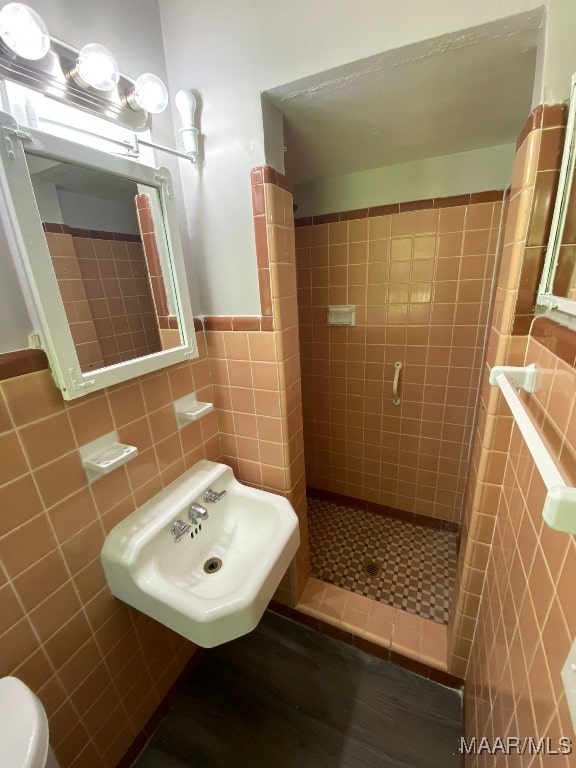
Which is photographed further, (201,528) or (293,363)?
(293,363)

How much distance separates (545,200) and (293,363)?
84 centimetres

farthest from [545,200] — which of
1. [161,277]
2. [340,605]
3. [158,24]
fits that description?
[340,605]

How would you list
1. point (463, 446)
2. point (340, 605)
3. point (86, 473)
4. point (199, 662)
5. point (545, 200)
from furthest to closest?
point (463, 446), point (340, 605), point (199, 662), point (86, 473), point (545, 200)

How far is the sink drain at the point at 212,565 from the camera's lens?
1027 millimetres

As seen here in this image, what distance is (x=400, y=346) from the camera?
1723mm

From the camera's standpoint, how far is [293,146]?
125cm

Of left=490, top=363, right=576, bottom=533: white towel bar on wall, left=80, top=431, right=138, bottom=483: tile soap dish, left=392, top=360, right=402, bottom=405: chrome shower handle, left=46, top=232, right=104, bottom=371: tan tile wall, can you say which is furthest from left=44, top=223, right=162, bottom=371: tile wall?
left=392, top=360, right=402, bottom=405: chrome shower handle

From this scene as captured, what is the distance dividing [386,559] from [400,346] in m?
1.22

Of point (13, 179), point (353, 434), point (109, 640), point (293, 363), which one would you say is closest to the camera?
point (13, 179)

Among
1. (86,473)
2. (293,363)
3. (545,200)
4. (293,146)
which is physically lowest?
(86,473)

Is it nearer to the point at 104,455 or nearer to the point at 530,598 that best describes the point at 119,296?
the point at 104,455

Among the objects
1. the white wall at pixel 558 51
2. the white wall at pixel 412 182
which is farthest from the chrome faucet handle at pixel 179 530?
the white wall at pixel 412 182

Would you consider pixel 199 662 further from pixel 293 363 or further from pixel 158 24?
pixel 158 24

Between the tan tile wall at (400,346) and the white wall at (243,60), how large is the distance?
0.85m
